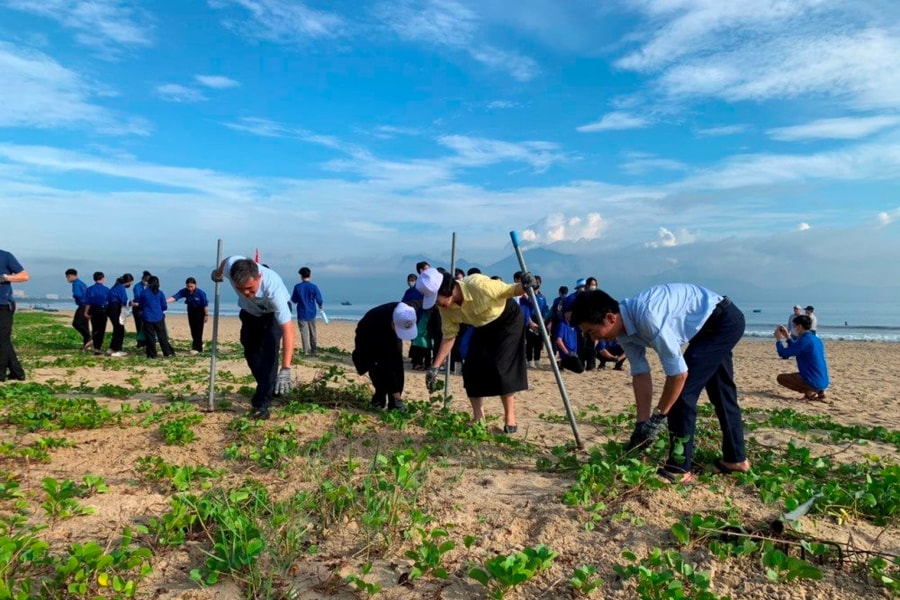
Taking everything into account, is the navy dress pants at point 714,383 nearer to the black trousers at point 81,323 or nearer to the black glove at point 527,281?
the black glove at point 527,281

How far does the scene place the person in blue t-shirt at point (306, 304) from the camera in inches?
537

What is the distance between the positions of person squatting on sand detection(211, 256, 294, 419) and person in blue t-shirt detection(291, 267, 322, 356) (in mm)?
7644

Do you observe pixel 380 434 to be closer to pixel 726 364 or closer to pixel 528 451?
pixel 528 451

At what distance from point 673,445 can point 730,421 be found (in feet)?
1.81

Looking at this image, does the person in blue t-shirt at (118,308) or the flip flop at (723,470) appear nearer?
the flip flop at (723,470)

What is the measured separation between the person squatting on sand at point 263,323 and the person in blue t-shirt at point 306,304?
764cm

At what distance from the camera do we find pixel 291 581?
2781 millimetres

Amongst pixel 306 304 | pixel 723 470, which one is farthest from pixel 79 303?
pixel 723 470

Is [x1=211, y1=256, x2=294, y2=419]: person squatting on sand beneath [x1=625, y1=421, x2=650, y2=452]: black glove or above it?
above

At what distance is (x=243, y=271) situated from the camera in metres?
5.16

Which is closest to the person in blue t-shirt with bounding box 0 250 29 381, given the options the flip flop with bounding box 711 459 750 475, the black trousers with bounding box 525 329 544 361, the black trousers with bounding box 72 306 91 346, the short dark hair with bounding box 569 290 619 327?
the black trousers with bounding box 72 306 91 346

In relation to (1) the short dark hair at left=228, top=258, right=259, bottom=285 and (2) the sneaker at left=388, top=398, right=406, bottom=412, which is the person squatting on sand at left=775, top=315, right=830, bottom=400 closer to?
(2) the sneaker at left=388, top=398, right=406, bottom=412

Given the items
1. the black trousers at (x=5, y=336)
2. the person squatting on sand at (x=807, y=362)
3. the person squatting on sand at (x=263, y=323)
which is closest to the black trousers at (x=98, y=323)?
the black trousers at (x=5, y=336)

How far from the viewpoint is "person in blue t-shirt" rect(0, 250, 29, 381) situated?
7.37 meters
